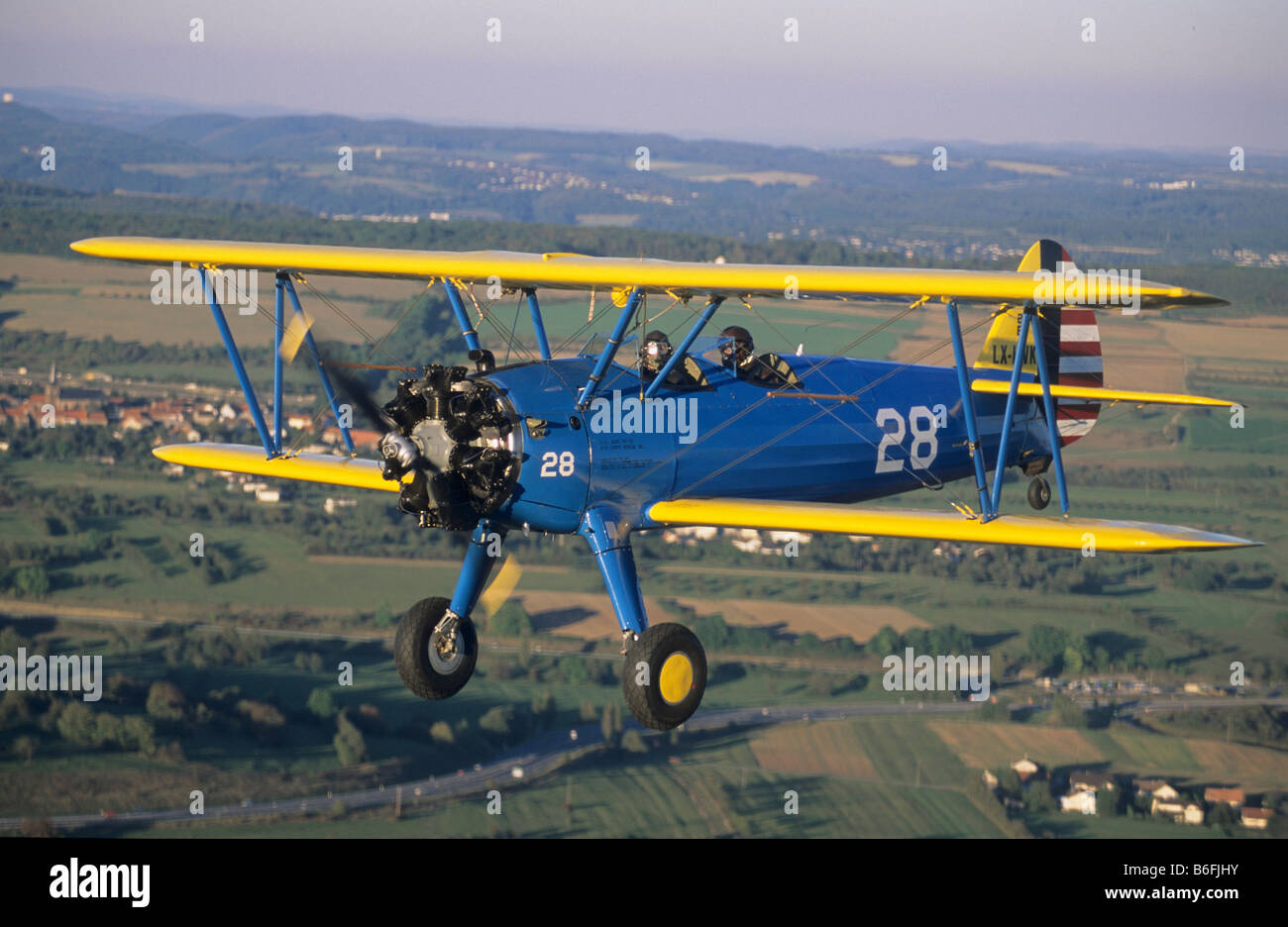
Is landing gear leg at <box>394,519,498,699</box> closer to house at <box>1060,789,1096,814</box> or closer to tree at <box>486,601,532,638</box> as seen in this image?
house at <box>1060,789,1096,814</box>

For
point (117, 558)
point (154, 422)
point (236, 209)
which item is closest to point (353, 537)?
point (117, 558)

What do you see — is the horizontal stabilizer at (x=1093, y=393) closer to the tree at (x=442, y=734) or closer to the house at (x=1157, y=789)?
the house at (x=1157, y=789)

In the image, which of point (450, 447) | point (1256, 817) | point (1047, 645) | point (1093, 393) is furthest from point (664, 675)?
point (1047, 645)

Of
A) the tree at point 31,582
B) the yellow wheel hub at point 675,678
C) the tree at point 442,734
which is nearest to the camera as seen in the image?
the yellow wheel hub at point 675,678

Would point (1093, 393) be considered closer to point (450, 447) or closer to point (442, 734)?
point (450, 447)

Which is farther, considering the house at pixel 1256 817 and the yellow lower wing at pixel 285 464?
the house at pixel 1256 817

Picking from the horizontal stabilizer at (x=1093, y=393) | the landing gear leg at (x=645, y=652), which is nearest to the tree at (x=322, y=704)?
the horizontal stabilizer at (x=1093, y=393)
